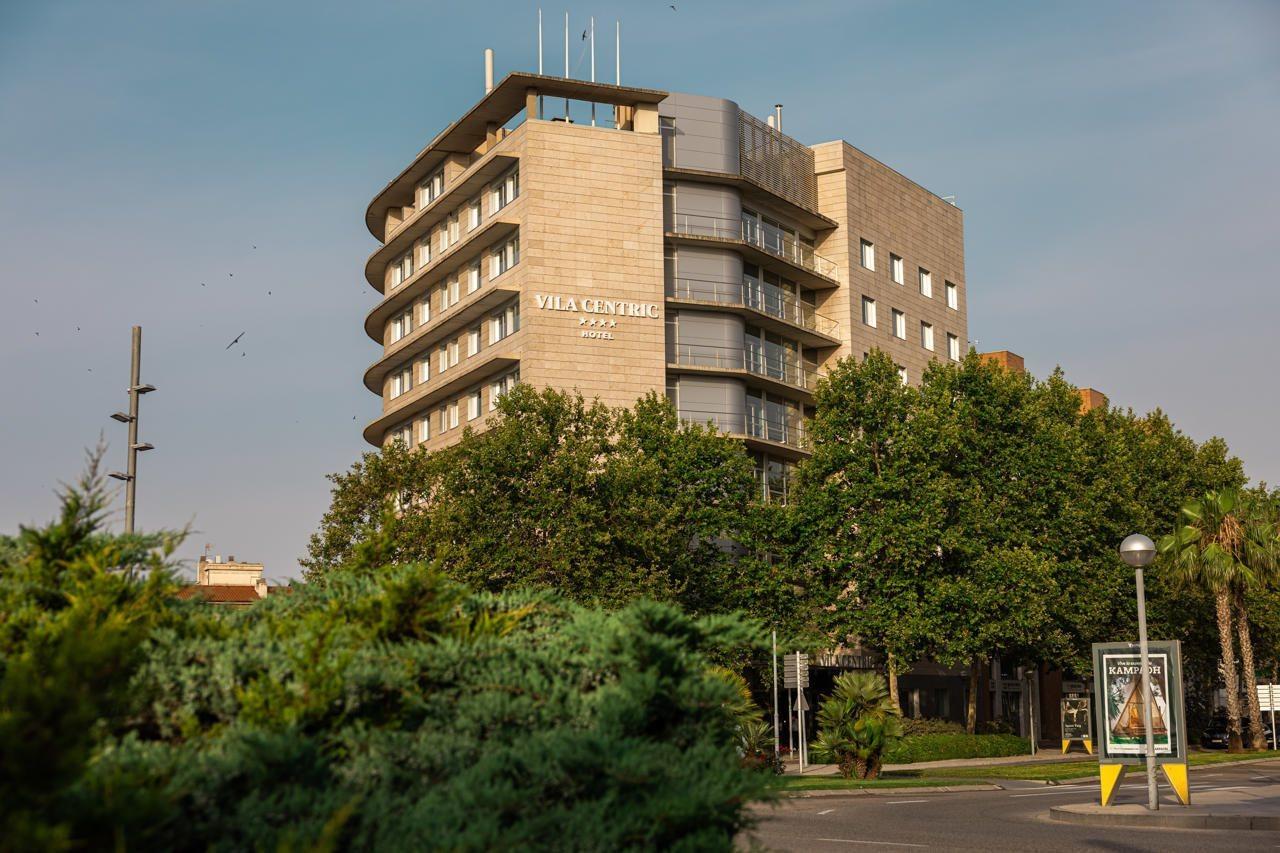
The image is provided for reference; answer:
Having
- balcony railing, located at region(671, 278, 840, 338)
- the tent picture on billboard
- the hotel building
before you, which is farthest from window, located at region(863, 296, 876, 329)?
the tent picture on billboard

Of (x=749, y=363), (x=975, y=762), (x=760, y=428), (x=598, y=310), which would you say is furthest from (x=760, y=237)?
(x=975, y=762)

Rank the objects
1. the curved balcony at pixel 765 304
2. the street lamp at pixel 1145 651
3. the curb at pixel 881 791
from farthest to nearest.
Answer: the curved balcony at pixel 765 304 → the curb at pixel 881 791 → the street lamp at pixel 1145 651

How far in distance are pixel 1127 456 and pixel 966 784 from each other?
2613cm

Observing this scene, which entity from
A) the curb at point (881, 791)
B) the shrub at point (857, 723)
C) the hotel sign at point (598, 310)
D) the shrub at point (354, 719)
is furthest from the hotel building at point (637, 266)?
the shrub at point (354, 719)

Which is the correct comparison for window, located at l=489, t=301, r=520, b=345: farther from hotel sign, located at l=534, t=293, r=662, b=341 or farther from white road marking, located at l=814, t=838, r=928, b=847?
white road marking, located at l=814, t=838, r=928, b=847

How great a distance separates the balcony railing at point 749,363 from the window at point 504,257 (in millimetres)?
8083

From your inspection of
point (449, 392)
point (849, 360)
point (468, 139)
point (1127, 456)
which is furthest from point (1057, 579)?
point (468, 139)

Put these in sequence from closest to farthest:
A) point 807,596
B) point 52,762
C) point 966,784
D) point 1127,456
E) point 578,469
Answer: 1. point 52,762
2. point 966,784
3. point 578,469
4. point 807,596
5. point 1127,456

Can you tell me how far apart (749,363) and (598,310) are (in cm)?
906

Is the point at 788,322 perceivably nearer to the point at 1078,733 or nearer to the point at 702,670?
the point at 1078,733

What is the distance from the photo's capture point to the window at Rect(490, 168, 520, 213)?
190 ft

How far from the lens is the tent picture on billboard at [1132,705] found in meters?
23.0

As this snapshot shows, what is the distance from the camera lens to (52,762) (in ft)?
15.7

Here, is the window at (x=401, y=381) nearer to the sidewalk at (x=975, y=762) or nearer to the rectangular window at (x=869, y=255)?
the rectangular window at (x=869, y=255)
